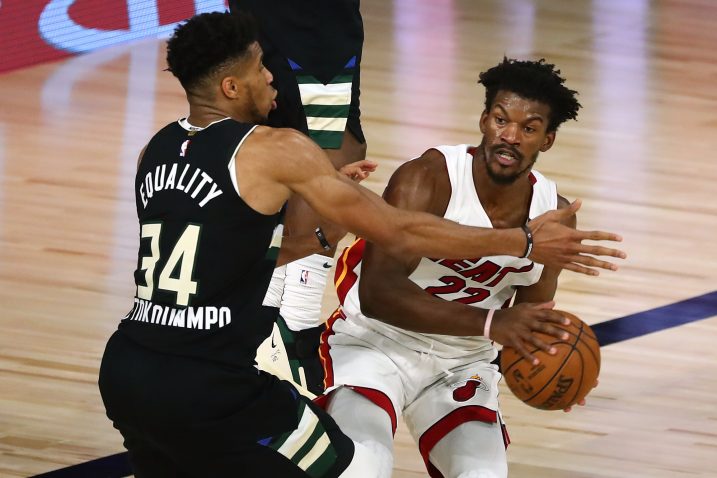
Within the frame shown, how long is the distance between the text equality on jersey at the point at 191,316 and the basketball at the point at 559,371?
3.09 ft

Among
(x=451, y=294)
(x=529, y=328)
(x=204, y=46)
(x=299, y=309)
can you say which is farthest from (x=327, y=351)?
(x=204, y=46)

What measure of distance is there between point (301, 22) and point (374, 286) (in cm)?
140

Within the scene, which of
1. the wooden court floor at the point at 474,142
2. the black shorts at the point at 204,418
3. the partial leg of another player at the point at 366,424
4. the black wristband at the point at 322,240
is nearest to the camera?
the black shorts at the point at 204,418

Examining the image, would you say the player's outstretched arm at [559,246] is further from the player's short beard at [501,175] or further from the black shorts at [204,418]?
the black shorts at [204,418]

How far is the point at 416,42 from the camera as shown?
12000 millimetres

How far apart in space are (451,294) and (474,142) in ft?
14.4

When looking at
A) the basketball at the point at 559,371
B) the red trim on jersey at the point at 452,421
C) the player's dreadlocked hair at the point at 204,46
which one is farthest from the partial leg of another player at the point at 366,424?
the player's dreadlocked hair at the point at 204,46

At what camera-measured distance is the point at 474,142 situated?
29.5 feet

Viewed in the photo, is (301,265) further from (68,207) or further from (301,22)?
(68,207)

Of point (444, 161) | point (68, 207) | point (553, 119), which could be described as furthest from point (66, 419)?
point (68, 207)

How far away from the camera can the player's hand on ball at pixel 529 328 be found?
4.20 m

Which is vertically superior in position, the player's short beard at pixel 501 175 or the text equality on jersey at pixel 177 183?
the text equality on jersey at pixel 177 183

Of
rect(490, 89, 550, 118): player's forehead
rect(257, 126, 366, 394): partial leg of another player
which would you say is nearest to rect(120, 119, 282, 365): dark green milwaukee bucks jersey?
rect(490, 89, 550, 118): player's forehead

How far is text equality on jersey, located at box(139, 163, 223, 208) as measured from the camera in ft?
12.1
